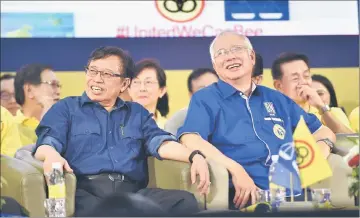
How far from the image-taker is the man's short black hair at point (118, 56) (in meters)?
4.10

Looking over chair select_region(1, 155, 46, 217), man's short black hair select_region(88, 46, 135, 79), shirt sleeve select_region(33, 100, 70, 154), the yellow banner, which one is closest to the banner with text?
man's short black hair select_region(88, 46, 135, 79)

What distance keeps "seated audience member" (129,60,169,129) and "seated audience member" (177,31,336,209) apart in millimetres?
162

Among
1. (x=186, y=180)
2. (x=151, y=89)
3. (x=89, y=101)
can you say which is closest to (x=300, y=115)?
(x=186, y=180)

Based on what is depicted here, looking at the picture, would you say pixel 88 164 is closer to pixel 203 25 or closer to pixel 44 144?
pixel 44 144

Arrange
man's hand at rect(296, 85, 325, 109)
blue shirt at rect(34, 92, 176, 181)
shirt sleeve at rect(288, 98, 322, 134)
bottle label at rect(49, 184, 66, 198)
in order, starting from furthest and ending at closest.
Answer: man's hand at rect(296, 85, 325, 109), shirt sleeve at rect(288, 98, 322, 134), blue shirt at rect(34, 92, 176, 181), bottle label at rect(49, 184, 66, 198)

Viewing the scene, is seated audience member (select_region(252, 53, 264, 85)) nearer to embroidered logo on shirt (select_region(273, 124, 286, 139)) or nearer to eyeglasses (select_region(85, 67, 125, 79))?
embroidered logo on shirt (select_region(273, 124, 286, 139))

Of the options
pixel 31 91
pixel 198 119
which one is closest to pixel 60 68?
pixel 31 91

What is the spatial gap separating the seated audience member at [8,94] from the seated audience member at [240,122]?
0.98 m

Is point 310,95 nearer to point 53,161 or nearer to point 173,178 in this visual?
point 173,178

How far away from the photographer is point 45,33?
4.14m

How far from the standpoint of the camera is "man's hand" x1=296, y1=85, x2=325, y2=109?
426cm

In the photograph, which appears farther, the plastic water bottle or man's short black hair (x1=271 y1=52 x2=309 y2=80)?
man's short black hair (x1=271 y1=52 x2=309 y2=80)

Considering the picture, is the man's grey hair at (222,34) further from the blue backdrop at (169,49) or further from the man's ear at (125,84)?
the man's ear at (125,84)

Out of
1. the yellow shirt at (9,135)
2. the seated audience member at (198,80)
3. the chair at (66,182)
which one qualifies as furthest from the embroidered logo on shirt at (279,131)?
the yellow shirt at (9,135)
